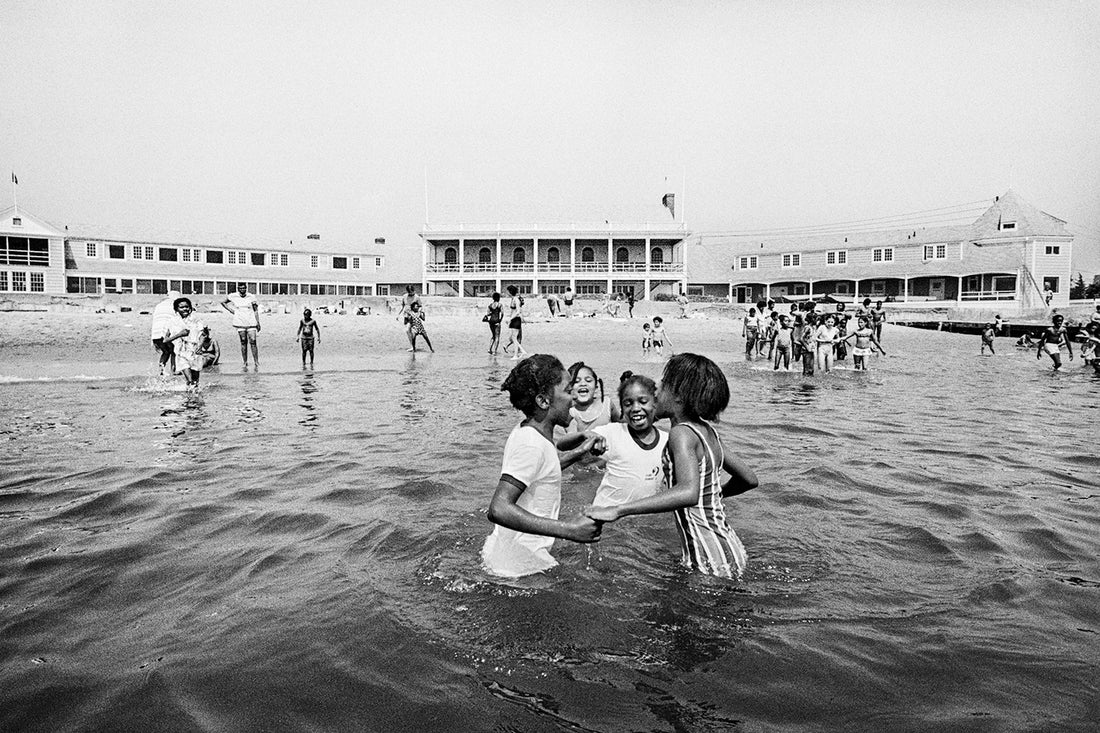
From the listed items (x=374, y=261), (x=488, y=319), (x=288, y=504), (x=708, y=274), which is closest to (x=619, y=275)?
(x=708, y=274)

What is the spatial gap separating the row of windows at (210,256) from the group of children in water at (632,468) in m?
57.2

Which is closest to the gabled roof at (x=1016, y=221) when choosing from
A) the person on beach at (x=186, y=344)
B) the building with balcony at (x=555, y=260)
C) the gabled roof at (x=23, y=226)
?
the building with balcony at (x=555, y=260)

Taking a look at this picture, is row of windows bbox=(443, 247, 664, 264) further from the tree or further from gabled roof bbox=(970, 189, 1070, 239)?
the tree

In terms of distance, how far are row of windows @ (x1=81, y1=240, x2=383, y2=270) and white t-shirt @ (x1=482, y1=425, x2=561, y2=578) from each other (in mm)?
57382

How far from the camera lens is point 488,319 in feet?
74.2

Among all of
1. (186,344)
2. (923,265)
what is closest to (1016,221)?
(923,265)

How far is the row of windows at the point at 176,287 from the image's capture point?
164ft

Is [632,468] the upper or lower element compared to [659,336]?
lower

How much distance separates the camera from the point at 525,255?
58.7m

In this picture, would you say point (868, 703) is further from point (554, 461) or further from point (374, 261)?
point (374, 261)

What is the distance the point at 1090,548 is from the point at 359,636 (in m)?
4.73

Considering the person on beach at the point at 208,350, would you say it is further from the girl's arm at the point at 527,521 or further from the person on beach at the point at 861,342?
the person on beach at the point at 861,342

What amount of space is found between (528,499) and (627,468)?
112 centimetres

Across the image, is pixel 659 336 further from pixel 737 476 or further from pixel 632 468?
pixel 737 476
